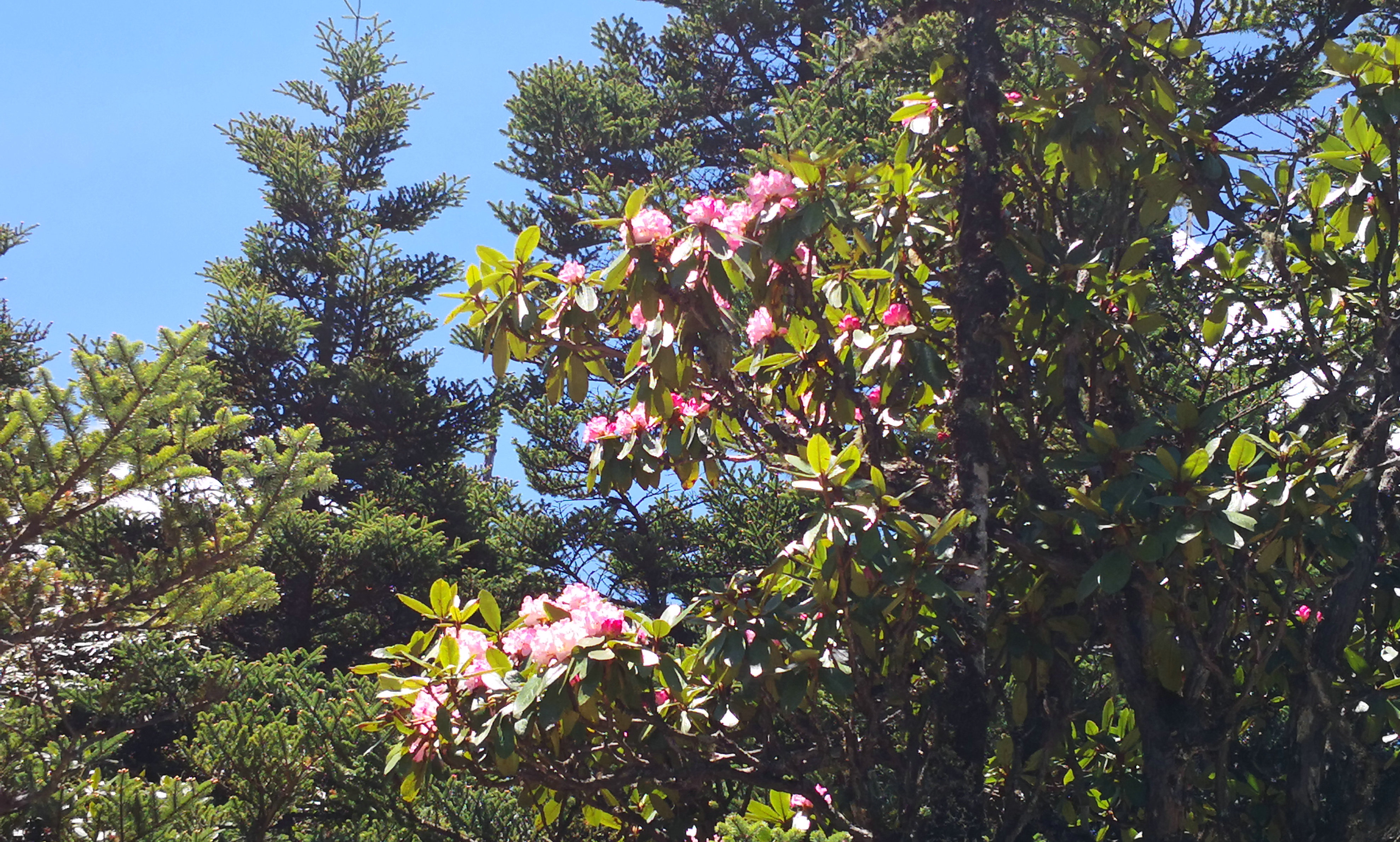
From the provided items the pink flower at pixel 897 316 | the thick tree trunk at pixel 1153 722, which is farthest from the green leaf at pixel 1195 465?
the pink flower at pixel 897 316

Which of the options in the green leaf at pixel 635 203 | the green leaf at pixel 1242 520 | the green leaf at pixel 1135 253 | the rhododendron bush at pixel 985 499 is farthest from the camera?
the green leaf at pixel 1135 253

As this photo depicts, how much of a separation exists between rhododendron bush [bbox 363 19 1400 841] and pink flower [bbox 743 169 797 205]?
10 mm

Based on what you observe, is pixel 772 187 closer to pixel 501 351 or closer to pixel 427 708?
pixel 501 351

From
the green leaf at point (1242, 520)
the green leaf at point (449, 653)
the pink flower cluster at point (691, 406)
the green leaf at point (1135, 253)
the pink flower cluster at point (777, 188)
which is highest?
the green leaf at point (1135, 253)

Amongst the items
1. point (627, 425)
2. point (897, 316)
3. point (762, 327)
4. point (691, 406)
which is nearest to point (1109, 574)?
point (897, 316)

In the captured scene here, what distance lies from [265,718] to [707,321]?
14.3 ft

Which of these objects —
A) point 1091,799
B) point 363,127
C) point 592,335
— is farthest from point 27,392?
point 363,127

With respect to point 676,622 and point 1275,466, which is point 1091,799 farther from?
point 676,622

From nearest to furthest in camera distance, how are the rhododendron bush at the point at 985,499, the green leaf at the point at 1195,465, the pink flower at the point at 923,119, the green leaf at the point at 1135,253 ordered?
the green leaf at the point at 1195,465 → the rhododendron bush at the point at 985,499 → the green leaf at the point at 1135,253 → the pink flower at the point at 923,119

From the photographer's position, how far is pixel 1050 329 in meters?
3.18

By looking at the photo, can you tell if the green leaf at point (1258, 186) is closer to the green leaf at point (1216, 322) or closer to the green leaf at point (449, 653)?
the green leaf at point (1216, 322)

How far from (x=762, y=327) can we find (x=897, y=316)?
15.7 inches

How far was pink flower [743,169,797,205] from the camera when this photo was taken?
2.85 m

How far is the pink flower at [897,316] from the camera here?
118 inches
